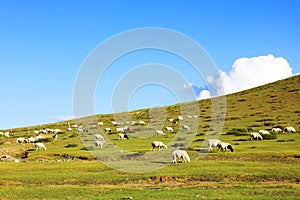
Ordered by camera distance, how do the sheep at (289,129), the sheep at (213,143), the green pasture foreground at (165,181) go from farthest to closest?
the sheep at (289,129) < the sheep at (213,143) < the green pasture foreground at (165,181)

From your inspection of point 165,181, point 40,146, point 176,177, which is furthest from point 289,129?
point 165,181

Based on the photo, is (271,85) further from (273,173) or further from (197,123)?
(273,173)

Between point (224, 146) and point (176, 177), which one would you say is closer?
point (176, 177)

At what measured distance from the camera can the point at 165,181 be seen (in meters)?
29.2

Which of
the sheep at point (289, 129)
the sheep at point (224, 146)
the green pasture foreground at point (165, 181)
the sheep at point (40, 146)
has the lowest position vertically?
the green pasture foreground at point (165, 181)

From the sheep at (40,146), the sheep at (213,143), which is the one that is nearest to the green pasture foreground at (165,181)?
the sheep at (213,143)

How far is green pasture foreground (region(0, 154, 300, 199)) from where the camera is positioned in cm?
2400

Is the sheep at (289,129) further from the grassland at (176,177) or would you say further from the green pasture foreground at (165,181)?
the green pasture foreground at (165,181)

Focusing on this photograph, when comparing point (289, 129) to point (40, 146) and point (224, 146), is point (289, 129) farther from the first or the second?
point (40, 146)

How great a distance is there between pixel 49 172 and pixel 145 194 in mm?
12938

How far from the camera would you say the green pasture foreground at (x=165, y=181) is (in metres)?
24.0

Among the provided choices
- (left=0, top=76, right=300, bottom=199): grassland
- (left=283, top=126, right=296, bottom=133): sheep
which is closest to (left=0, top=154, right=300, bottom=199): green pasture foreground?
(left=0, top=76, right=300, bottom=199): grassland

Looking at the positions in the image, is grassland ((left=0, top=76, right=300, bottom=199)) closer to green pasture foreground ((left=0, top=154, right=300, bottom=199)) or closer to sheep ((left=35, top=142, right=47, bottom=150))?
green pasture foreground ((left=0, top=154, right=300, bottom=199))

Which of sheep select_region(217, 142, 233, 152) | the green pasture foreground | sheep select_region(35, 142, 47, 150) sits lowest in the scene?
the green pasture foreground
